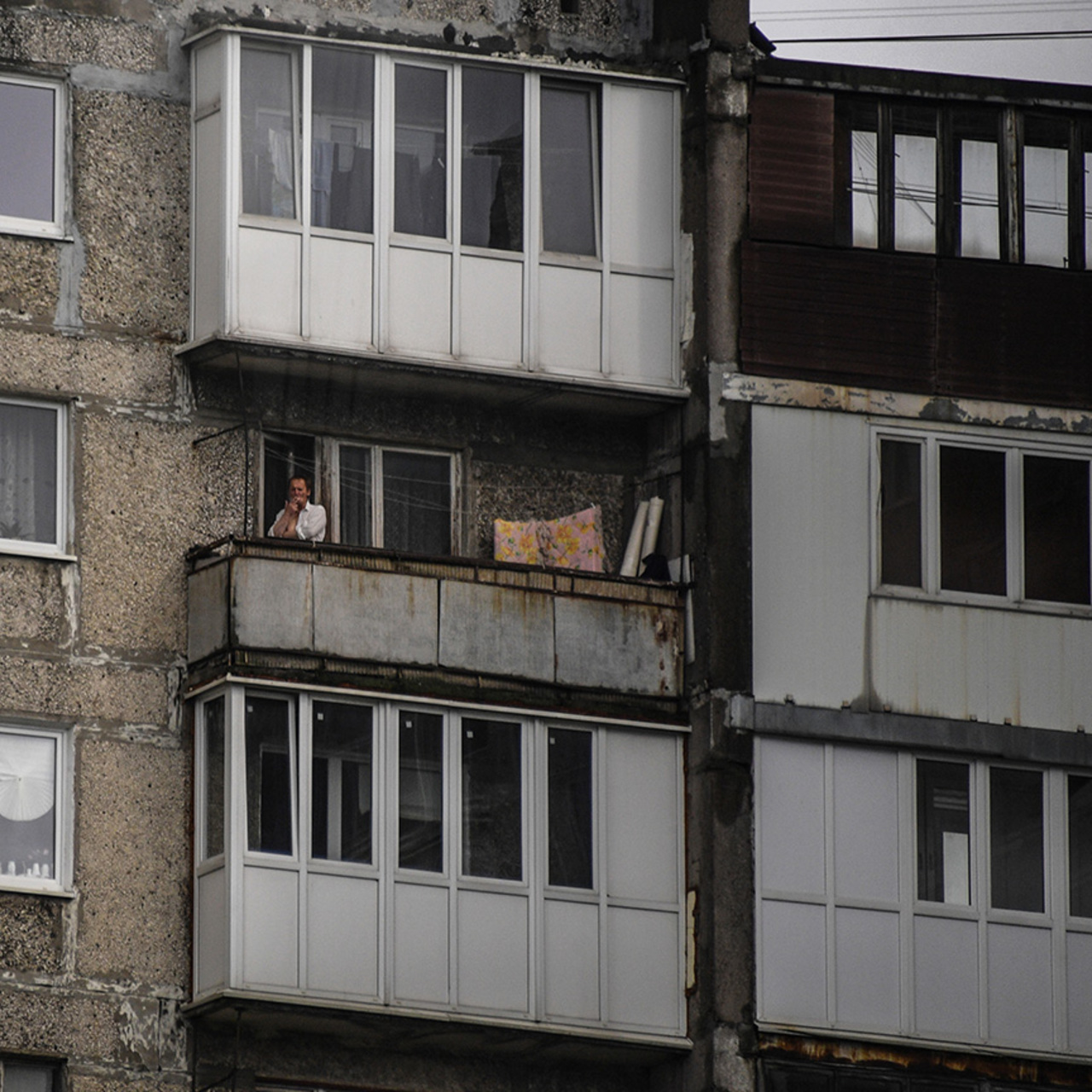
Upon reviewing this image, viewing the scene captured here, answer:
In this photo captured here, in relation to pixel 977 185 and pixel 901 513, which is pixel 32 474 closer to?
pixel 901 513

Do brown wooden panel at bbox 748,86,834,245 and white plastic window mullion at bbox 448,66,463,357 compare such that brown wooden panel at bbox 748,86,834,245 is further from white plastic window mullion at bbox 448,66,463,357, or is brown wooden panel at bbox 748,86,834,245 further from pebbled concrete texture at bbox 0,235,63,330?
pebbled concrete texture at bbox 0,235,63,330

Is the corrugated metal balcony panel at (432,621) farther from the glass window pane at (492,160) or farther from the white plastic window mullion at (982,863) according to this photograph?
the glass window pane at (492,160)

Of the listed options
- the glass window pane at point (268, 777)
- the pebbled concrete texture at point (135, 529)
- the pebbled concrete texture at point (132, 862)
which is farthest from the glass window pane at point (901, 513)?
the pebbled concrete texture at point (132, 862)

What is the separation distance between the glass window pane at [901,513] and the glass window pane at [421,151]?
4747 millimetres

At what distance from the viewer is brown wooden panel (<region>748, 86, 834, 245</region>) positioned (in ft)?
112

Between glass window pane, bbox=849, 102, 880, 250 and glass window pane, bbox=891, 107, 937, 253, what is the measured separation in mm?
203

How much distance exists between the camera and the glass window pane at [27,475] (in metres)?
31.8

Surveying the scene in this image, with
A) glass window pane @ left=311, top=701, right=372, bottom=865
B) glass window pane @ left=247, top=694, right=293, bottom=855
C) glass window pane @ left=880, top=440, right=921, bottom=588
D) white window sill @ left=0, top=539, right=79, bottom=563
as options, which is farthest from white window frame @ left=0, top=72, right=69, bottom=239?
glass window pane @ left=880, top=440, right=921, bottom=588

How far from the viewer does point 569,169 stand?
33938mm

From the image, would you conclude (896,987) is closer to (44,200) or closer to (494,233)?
(494,233)

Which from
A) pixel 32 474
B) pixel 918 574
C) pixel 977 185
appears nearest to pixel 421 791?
pixel 32 474

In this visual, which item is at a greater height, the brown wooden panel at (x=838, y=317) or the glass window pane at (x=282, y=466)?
the brown wooden panel at (x=838, y=317)

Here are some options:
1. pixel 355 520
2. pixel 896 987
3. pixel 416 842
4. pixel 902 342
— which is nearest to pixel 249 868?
pixel 416 842

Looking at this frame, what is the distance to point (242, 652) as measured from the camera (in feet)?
103
